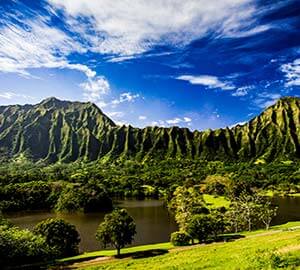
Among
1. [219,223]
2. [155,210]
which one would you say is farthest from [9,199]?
[219,223]

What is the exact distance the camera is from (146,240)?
112125 millimetres

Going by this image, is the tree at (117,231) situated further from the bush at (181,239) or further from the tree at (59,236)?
the bush at (181,239)

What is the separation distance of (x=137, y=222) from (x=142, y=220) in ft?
16.0

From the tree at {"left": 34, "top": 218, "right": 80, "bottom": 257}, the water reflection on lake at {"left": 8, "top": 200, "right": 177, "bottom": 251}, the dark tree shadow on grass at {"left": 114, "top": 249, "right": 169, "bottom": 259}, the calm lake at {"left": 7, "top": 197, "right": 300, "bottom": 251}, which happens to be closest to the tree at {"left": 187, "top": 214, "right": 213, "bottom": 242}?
the dark tree shadow on grass at {"left": 114, "top": 249, "right": 169, "bottom": 259}

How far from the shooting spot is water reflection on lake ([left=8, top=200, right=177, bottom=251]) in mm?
113688

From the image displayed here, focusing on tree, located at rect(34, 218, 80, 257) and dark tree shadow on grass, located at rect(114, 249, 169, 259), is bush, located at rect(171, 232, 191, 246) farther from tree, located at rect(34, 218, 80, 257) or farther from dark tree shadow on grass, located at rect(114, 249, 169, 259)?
tree, located at rect(34, 218, 80, 257)

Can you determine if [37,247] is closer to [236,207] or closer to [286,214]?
[236,207]

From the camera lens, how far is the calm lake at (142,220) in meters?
115

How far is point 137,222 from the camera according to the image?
5728 inches

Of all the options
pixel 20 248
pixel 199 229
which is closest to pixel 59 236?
pixel 20 248

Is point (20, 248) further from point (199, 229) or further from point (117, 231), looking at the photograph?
point (199, 229)

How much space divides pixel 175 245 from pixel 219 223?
14898 millimetres

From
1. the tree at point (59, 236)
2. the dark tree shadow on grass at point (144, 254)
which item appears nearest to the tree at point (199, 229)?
the dark tree shadow on grass at point (144, 254)

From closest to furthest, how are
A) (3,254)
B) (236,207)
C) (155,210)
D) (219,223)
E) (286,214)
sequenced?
(3,254) < (219,223) < (236,207) < (286,214) < (155,210)
